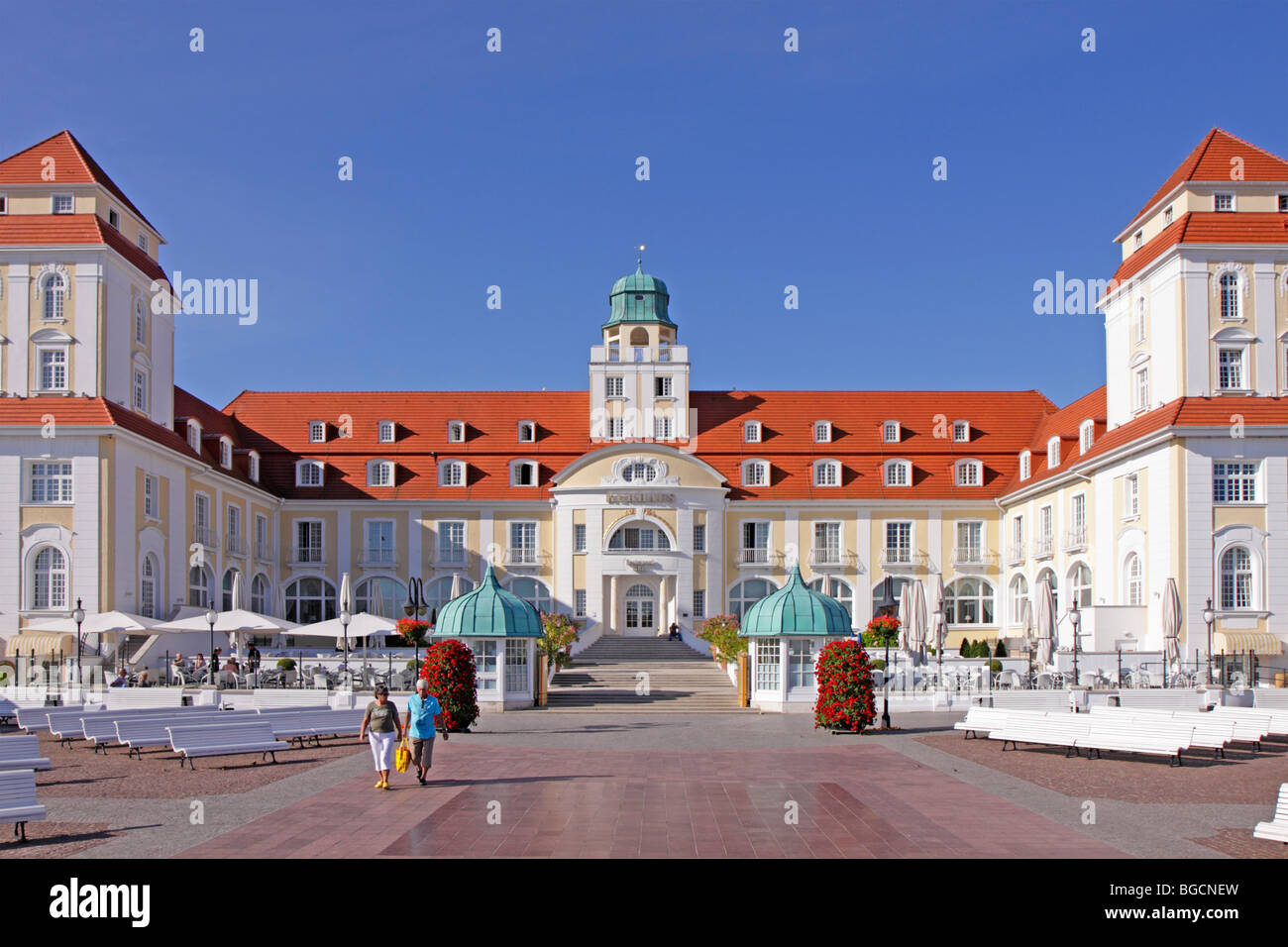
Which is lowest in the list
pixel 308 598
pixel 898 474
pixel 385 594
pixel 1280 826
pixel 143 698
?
pixel 143 698

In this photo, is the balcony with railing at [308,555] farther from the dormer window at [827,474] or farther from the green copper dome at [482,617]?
the green copper dome at [482,617]

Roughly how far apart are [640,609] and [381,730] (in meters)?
38.2

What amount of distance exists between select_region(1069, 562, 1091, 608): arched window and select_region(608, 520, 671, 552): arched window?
16.6 m

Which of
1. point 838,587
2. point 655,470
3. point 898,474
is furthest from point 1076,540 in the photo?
point 655,470

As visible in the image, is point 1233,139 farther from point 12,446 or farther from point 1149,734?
point 12,446

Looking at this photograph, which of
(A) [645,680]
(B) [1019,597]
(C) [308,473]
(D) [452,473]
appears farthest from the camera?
(D) [452,473]

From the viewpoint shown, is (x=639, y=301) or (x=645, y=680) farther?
(x=639, y=301)

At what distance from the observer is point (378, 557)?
185 ft

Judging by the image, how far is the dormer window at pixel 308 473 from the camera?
5691 centimetres

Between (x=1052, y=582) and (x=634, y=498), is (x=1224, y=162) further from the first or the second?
(x=634, y=498)

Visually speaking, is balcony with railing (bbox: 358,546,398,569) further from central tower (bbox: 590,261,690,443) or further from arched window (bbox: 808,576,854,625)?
arched window (bbox: 808,576,854,625)

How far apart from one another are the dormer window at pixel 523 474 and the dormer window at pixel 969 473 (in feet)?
61.2
